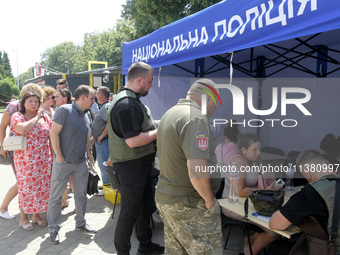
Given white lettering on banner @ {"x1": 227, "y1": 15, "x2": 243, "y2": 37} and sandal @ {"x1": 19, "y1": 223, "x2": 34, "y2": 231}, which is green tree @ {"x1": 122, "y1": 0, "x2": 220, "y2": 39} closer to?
white lettering on banner @ {"x1": 227, "y1": 15, "x2": 243, "y2": 37}

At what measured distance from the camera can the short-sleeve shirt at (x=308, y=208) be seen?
1.91 m

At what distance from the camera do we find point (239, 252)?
308 centimetres

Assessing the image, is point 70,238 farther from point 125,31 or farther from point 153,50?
point 125,31

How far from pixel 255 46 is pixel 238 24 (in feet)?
0.95

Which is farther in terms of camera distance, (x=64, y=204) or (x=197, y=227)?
(x=64, y=204)

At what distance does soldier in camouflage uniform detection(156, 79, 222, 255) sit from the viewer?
1732 mm

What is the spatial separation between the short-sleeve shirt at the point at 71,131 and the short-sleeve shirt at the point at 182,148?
1641 mm

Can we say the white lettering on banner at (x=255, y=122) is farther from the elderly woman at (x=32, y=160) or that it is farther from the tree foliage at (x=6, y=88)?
the tree foliage at (x=6, y=88)

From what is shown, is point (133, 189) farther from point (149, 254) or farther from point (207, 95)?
point (207, 95)

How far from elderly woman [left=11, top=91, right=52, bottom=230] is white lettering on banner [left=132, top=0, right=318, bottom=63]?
179 centimetres

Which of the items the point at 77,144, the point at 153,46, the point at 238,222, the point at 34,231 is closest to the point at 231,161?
the point at 238,222

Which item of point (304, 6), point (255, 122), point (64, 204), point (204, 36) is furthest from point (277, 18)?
point (255, 122)

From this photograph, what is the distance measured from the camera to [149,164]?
2.70m

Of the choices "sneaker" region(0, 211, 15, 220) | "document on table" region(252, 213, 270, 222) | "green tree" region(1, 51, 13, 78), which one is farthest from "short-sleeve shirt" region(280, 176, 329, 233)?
"green tree" region(1, 51, 13, 78)
